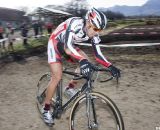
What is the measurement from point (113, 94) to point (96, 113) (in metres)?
3.67

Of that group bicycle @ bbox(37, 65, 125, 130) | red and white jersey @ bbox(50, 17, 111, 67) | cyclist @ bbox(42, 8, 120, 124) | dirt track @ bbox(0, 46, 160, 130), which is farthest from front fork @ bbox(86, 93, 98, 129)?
dirt track @ bbox(0, 46, 160, 130)

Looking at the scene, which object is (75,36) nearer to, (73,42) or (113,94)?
(73,42)

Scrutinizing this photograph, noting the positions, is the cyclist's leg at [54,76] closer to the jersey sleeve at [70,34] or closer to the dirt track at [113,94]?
the jersey sleeve at [70,34]

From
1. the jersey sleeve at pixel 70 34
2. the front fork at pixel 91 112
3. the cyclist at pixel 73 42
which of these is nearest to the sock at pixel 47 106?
the cyclist at pixel 73 42

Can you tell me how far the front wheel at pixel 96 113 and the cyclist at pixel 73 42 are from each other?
44 cm

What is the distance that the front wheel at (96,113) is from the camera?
4711 mm

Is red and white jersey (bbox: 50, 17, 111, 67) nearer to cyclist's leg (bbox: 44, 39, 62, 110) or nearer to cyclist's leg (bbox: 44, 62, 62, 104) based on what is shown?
cyclist's leg (bbox: 44, 39, 62, 110)

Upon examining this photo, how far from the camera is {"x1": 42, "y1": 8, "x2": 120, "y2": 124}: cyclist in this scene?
15.9 feet

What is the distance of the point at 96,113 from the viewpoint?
4.88 meters

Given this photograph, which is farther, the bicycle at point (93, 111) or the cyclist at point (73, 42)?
the cyclist at point (73, 42)

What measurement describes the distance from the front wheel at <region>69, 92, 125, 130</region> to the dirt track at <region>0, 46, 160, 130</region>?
992 mm

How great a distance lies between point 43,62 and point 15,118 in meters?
8.07

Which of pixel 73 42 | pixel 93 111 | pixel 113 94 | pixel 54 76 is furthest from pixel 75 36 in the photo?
pixel 113 94

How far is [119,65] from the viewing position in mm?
13320
